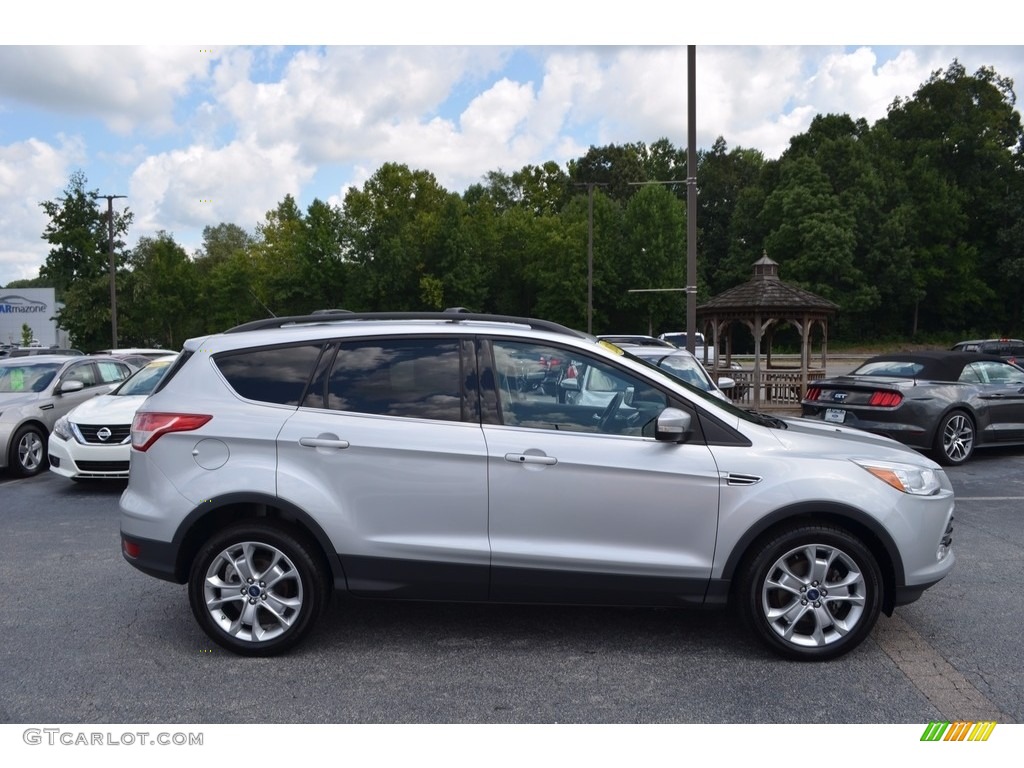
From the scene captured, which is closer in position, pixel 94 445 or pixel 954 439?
pixel 94 445

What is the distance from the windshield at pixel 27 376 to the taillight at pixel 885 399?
444 inches

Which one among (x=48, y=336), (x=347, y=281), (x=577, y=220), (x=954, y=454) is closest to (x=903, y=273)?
(x=577, y=220)

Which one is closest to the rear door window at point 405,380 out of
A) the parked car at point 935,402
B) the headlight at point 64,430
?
the headlight at point 64,430

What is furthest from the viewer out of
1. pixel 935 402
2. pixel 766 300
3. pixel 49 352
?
pixel 49 352

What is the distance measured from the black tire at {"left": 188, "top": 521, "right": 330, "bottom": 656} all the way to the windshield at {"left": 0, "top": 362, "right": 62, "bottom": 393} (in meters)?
8.63

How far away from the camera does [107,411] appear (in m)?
9.52

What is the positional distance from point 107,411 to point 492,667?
714 cm

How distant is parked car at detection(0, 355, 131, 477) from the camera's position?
34.5 ft

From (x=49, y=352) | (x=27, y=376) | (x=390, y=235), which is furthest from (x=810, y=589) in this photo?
(x=390, y=235)

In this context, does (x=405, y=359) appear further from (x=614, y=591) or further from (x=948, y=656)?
(x=948, y=656)

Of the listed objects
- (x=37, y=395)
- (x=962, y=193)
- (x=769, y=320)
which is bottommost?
(x=37, y=395)

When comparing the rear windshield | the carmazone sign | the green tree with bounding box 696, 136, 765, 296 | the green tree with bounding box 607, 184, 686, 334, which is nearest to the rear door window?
the rear windshield

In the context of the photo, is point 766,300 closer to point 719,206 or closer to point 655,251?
point 655,251
